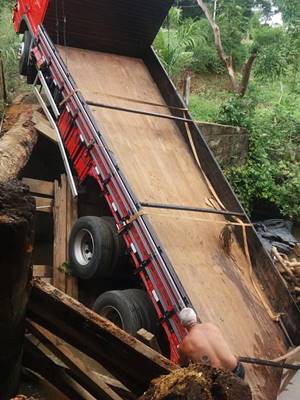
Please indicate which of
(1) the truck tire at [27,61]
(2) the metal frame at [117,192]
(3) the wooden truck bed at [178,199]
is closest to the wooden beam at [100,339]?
(2) the metal frame at [117,192]

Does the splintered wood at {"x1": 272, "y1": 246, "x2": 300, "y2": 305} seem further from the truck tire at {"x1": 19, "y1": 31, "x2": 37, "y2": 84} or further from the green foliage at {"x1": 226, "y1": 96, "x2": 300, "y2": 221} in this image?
the truck tire at {"x1": 19, "y1": 31, "x2": 37, "y2": 84}

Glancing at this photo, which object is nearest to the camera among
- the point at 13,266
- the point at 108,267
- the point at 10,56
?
the point at 13,266

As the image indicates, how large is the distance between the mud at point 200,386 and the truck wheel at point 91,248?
4.16 m

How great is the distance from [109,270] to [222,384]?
437 cm

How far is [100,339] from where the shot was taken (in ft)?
7.57

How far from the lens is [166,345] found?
4973 millimetres

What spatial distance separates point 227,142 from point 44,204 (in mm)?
4375

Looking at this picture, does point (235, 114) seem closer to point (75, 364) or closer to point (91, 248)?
point (91, 248)

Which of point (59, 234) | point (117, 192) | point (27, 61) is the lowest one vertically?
point (117, 192)

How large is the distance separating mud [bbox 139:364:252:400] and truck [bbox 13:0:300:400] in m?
2.75

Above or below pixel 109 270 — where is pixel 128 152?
above

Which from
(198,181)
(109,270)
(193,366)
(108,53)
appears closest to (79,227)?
(109,270)

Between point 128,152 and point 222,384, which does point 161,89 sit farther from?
point 222,384

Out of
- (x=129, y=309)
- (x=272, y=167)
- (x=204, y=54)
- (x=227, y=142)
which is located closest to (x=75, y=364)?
(x=129, y=309)
